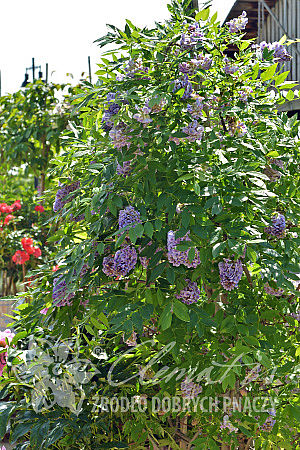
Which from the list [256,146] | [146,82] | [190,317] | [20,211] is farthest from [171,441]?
[20,211]

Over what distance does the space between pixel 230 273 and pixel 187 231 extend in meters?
0.18

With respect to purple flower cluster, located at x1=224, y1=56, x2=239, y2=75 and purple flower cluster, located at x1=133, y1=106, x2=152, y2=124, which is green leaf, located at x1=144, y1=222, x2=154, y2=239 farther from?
purple flower cluster, located at x1=224, y1=56, x2=239, y2=75

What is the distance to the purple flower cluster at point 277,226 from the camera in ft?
5.75

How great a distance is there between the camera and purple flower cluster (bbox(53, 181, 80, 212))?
2.02 m

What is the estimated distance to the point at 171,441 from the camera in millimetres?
2182

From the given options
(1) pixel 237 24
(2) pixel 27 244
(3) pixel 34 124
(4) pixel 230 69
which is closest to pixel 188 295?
(4) pixel 230 69

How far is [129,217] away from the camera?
1.64 meters

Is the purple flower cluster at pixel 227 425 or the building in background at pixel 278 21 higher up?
the building in background at pixel 278 21

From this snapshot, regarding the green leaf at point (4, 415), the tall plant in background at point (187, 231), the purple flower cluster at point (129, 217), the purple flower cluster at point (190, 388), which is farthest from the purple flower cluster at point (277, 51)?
the green leaf at point (4, 415)

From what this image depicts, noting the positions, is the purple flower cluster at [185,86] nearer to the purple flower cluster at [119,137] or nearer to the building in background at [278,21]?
the purple flower cluster at [119,137]

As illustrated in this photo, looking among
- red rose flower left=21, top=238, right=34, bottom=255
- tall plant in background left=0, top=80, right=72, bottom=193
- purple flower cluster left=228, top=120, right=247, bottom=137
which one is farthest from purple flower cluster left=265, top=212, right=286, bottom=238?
tall plant in background left=0, top=80, right=72, bottom=193

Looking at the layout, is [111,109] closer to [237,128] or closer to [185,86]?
[185,86]

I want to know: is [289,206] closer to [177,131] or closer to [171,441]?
[177,131]

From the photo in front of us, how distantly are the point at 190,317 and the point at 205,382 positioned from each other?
46cm
